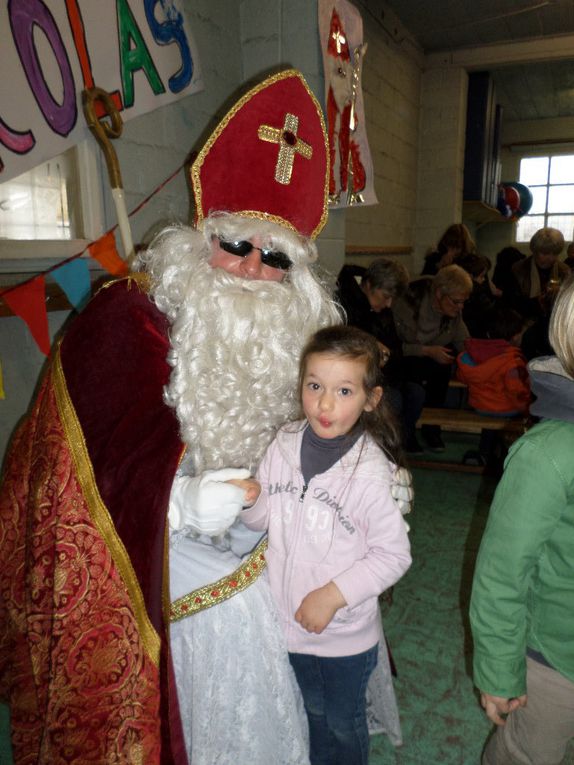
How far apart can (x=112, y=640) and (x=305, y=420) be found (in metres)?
0.67

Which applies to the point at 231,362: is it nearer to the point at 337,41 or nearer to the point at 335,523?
the point at 335,523

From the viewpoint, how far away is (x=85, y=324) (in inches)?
54.3

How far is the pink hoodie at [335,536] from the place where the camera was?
133 cm

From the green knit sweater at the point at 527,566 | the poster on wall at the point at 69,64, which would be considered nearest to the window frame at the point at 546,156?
the poster on wall at the point at 69,64

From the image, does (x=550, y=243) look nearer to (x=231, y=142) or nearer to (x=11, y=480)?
(x=231, y=142)

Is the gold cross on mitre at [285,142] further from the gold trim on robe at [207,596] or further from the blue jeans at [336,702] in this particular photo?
the blue jeans at [336,702]

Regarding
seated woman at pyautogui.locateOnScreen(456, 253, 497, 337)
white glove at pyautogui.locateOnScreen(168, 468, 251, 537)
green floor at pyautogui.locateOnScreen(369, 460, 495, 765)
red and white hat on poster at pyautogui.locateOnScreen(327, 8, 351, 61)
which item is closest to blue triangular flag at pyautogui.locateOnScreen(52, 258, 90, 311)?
white glove at pyautogui.locateOnScreen(168, 468, 251, 537)

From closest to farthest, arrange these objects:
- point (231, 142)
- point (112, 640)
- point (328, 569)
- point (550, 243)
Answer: point (112, 640)
point (328, 569)
point (231, 142)
point (550, 243)

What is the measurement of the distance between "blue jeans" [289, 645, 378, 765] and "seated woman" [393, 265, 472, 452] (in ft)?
10.5

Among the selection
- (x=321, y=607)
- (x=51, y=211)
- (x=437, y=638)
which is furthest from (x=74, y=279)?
(x=437, y=638)

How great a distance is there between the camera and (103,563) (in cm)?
122

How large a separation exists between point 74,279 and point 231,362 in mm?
1173

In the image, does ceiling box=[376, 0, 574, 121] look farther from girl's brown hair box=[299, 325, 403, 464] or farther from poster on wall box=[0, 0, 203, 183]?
girl's brown hair box=[299, 325, 403, 464]

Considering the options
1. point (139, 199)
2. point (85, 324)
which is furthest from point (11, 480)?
point (139, 199)
